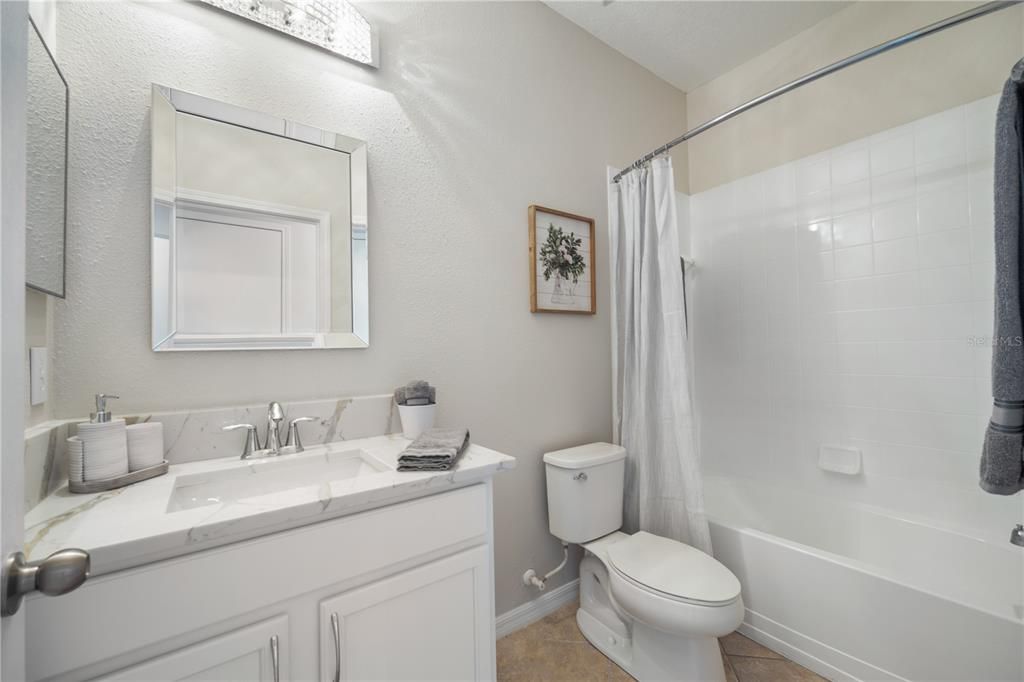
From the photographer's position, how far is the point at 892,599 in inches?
53.7

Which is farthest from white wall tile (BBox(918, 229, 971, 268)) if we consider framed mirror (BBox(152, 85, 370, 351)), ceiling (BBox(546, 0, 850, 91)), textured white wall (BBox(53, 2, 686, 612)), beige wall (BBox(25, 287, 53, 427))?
beige wall (BBox(25, 287, 53, 427))

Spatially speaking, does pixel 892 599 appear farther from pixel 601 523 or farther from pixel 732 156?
A: pixel 732 156

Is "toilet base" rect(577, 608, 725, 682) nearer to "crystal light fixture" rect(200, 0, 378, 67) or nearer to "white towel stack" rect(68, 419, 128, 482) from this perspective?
"white towel stack" rect(68, 419, 128, 482)

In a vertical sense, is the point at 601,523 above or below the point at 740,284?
below

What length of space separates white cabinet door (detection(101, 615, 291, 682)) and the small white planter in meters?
0.62

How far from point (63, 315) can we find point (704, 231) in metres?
2.75

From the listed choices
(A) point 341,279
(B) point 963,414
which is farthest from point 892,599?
(A) point 341,279

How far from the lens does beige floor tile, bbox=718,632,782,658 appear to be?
1622 millimetres

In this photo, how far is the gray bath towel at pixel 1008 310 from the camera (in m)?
0.96

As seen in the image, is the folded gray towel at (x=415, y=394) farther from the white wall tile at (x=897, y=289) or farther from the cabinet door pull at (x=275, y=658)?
the white wall tile at (x=897, y=289)

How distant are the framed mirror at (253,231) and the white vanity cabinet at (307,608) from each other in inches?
25.6

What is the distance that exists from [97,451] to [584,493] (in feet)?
4.93

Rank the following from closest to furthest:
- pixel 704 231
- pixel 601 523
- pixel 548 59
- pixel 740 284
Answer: pixel 601 523 < pixel 548 59 < pixel 740 284 < pixel 704 231

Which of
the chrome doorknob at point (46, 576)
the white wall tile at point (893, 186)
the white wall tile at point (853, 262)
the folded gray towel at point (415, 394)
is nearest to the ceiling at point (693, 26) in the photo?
the white wall tile at point (893, 186)
